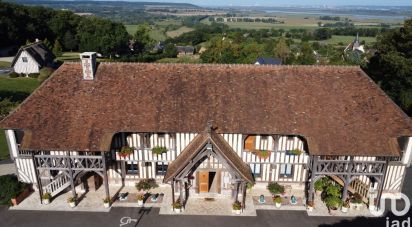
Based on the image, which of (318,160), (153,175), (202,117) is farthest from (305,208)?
(153,175)

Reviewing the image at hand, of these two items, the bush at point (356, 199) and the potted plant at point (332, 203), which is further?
the bush at point (356, 199)

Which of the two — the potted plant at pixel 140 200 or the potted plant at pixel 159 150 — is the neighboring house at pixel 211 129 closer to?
the potted plant at pixel 159 150

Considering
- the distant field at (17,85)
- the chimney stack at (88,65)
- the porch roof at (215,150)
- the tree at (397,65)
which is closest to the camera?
the porch roof at (215,150)

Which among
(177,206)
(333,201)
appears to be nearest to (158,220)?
(177,206)

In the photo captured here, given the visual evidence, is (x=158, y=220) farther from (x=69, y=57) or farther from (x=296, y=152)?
(x=69, y=57)

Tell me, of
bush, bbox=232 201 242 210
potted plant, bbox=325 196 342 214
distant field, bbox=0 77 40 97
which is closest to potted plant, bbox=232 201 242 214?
bush, bbox=232 201 242 210

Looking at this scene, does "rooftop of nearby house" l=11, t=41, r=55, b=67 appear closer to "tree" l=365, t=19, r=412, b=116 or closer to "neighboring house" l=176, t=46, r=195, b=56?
"neighboring house" l=176, t=46, r=195, b=56

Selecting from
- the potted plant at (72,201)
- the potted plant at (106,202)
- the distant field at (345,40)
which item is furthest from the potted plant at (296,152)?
the distant field at (345,40)
